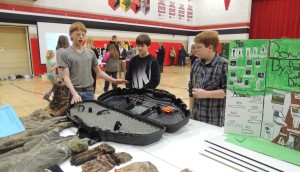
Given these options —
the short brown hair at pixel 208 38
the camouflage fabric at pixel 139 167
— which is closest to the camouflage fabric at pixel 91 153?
the camouflage fabric at pixel 139 167

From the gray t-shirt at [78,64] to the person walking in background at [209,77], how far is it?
1.04m

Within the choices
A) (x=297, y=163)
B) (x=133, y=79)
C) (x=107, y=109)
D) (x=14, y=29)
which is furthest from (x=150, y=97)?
(x=14, y=29)

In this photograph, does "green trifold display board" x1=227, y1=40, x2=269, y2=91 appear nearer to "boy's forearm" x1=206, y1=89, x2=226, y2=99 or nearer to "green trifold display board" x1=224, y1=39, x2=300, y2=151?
"green trifold display board" x1=224, y1=39, x2=300, y2=151

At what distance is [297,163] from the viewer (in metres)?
0.95

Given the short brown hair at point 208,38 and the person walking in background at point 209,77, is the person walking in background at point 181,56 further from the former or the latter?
the short brown hair at point 208,38

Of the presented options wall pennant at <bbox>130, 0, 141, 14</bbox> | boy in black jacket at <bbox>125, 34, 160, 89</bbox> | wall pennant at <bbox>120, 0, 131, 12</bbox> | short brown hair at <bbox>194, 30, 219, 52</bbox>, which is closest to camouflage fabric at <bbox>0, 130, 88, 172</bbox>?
short brown hair at <bbox>194, 30, 219, 52</bbox>

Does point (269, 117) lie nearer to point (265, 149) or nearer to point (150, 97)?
point (265, 149)

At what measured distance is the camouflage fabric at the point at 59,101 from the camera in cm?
166

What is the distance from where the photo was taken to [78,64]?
81.4 inches

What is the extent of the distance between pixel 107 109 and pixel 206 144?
2.43 ft

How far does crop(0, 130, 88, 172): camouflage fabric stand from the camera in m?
A: 0.92

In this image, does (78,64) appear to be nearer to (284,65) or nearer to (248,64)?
(248,64)

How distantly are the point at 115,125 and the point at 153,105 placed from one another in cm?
43

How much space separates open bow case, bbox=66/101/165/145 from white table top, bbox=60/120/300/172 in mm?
53
